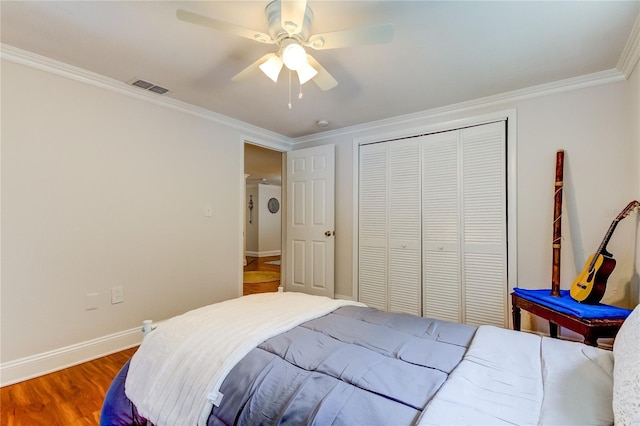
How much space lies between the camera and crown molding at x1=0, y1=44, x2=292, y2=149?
2.07 metres

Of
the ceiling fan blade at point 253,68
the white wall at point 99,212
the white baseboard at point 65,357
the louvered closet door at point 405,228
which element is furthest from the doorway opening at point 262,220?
the ceiling fan blade at point 253,68

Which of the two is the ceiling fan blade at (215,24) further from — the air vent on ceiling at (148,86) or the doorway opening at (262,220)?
the doorway opening at (262,220)

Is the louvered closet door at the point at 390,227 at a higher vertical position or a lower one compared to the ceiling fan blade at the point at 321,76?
lower

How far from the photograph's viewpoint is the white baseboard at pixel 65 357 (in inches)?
79.9

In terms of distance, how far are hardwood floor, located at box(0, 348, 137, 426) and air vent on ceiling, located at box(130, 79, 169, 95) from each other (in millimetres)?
2231

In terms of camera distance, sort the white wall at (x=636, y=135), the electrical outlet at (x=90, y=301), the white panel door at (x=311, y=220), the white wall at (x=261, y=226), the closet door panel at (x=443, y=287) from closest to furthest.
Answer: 1. the white wall at (x=636, y=135)
2. the electrical outlet at (x=90, y=301)
3. the closet door panel at (x=443, y=287)
4. the white panel door at (x=311, y=220)
5. the white wall at (x=261, y=226)

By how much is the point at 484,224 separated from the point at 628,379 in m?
2.28

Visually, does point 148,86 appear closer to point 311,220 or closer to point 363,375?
point 311,220

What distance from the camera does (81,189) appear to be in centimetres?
235

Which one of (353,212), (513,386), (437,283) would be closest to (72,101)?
(353,212)

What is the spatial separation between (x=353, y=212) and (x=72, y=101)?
2797 millimetres

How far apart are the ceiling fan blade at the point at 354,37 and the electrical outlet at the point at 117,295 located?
2421 millimetres

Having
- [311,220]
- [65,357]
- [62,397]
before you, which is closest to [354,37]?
[311,220]

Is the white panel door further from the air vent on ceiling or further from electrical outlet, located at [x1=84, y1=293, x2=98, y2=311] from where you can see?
electrical outlet, located at [x1=84, y1=293, x2=98, y2=311]
